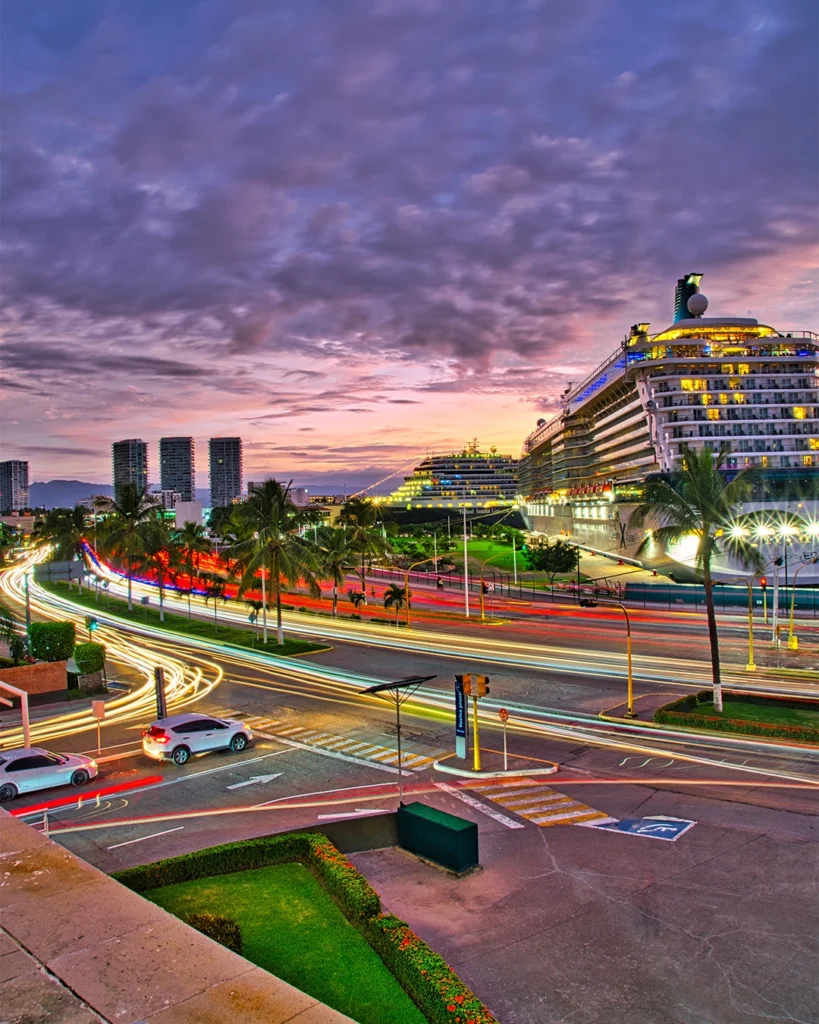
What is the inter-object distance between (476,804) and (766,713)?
1351cm

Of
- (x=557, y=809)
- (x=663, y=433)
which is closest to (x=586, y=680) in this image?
(x=557, y=809)

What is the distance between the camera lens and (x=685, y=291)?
370 ft

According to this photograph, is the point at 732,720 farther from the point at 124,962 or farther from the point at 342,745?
the point at 124,962

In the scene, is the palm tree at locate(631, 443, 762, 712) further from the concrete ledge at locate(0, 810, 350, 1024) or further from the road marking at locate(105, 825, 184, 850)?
the concrete ledge at locate(0, 810, 350, 1024)

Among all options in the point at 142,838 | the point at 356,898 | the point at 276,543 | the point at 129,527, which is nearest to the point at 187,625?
the point at 129,527

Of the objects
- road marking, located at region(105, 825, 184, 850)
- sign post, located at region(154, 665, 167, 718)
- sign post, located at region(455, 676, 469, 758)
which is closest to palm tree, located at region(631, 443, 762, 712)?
sign post, located at region(455, 676, 469, 758)

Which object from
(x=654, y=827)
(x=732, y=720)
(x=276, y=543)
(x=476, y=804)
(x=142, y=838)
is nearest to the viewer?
(x=142, y=838)

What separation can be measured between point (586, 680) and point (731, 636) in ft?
56.5

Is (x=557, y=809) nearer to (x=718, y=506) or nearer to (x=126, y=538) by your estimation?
(x=718, y=506)

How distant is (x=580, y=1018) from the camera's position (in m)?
9.53

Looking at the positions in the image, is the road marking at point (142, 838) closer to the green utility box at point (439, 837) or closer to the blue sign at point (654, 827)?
the green utility box at point (439, 837)

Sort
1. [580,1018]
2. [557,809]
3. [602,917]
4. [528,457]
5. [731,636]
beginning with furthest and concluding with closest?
[528,457]
[731,636]
[557,809]
[602,917]
[580,1018]

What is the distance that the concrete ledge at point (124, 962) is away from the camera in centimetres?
548

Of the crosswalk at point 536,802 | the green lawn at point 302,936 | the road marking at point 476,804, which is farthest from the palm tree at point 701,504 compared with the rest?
the green lawn at point 302,936
